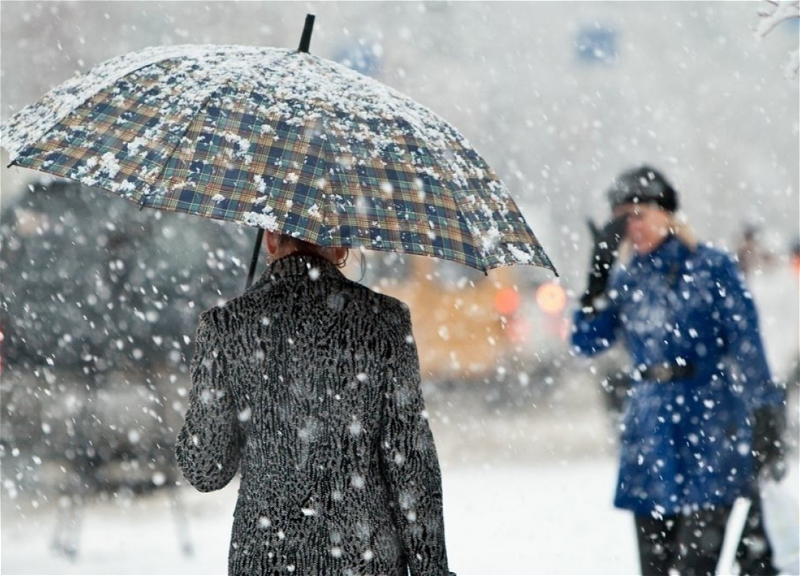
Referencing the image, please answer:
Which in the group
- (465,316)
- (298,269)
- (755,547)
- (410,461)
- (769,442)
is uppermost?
(465,316)

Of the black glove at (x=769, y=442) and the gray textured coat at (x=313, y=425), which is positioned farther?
the black glove at (x=769, y=442)

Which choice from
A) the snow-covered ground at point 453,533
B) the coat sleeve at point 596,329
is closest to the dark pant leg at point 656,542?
the coat sleeve at point 596,329

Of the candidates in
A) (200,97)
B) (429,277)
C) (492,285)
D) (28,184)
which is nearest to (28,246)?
(28,184)

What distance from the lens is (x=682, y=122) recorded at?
843 inches

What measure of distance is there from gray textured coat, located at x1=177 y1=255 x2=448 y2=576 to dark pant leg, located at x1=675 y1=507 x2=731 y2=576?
5.89ft

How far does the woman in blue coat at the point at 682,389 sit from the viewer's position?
3.83m

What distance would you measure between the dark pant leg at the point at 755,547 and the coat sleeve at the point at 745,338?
97 centimetres

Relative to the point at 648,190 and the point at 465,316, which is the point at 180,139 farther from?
the point at 465,316

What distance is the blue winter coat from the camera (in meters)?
3.82

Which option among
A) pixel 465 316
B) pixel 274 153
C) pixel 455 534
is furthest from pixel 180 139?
pixel 465 316

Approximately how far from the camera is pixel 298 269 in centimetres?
242

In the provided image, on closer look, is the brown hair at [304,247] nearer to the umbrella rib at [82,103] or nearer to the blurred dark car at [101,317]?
the umbrella rib at [82,103]

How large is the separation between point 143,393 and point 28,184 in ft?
5.23

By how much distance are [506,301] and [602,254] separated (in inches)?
316
